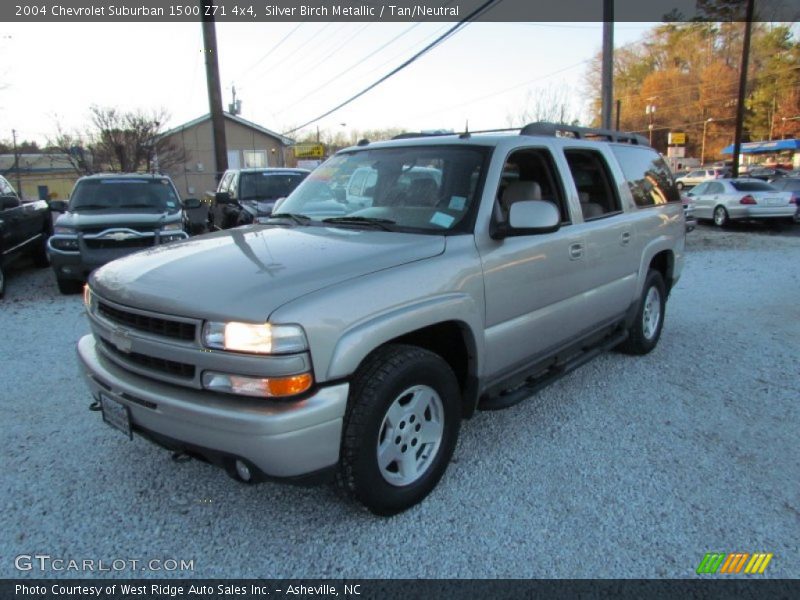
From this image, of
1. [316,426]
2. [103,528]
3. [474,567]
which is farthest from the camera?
[103,528]

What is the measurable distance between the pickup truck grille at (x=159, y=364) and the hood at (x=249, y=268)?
231mm

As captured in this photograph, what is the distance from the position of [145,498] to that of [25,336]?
3.96m

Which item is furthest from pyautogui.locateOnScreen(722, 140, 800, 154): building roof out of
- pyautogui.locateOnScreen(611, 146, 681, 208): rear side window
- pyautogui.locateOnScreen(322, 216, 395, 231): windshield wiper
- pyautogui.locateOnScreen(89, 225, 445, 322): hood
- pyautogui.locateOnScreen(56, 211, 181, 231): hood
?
pyautogui.locateOnScreen(89, 225, 445, 322): hood

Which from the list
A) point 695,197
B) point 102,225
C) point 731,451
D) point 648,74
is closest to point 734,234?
point 695,197

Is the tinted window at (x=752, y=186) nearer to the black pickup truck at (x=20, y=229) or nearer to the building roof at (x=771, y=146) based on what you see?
the black pickup truck at (x=20, y=229)

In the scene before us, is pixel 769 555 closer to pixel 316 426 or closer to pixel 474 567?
pixel 474 567

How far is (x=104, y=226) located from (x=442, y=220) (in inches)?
241

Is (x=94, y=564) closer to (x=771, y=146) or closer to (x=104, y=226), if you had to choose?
(x=104, y=226)

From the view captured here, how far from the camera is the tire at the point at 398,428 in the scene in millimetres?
2533

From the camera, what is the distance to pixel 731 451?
A: 350 cm

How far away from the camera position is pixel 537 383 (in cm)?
369

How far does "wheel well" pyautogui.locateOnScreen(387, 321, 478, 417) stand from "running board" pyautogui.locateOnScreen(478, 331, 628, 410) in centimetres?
22

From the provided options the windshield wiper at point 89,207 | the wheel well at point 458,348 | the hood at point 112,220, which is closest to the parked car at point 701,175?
the hood at point 112,220

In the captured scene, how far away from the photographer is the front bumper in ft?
7.52
